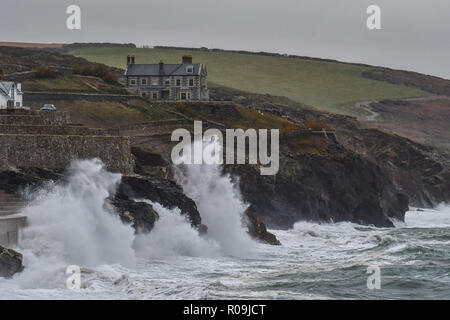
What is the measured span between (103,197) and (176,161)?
1786 centimetres

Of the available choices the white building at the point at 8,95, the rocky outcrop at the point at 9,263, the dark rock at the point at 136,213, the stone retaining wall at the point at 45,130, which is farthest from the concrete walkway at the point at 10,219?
the white building at the point at 8,95

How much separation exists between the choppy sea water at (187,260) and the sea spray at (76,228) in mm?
48

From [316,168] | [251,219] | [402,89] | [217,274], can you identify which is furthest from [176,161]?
[402,89]

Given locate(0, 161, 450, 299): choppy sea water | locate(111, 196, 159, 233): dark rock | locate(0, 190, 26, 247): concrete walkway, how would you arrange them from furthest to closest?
locate(111, 196, 159, 233): dark rock → locate(0, 190, 26, 247): concrete walkway → locate(0, 161, 450, 299): choppy sea water

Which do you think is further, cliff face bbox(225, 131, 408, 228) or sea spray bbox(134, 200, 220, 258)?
cliff face bbox(225, 131, 408, 228)

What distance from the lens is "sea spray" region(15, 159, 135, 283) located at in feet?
120

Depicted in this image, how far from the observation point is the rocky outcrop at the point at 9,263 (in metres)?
32.3

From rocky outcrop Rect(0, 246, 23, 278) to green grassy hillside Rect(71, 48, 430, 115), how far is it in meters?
110

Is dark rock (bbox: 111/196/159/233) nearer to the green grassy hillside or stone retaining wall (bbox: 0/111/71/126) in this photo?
stone retaining wall (bbox: 0/111/71/126)

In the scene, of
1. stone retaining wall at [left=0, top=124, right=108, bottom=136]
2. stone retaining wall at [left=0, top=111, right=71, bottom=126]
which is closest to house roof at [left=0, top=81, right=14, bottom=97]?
stone retaining wall at [left=0, top=111, right=71, bottom=126]

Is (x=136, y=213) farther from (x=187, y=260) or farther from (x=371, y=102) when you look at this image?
(x=371, y=102)
